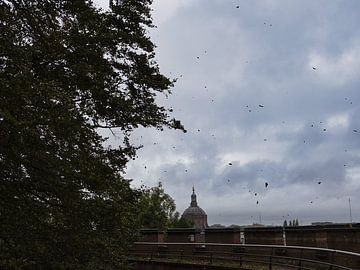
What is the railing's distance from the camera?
12.4 m

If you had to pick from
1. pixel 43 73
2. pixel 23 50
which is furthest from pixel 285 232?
pixel 23 50

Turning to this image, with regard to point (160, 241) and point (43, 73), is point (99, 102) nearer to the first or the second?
point (43, 73)

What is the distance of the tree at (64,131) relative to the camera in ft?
25.0

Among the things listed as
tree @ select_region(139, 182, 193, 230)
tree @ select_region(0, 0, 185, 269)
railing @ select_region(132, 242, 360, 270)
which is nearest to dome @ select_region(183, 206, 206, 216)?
tree @ select_region(139, 182, 193, 230)

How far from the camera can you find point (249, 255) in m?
16.5

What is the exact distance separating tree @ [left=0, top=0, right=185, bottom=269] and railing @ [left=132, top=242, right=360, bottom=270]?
5.47m

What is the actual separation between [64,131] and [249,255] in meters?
10.8

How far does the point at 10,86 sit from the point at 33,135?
0.91 metres

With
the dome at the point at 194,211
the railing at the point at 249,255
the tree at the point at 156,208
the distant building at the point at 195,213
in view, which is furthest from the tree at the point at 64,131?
the dome at the point at 194,211

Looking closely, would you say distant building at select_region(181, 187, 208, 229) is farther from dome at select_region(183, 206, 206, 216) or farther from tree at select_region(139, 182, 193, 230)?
tree at select_region(139, 182, 193, 230)

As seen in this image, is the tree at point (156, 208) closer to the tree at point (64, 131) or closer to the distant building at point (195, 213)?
the tree at point (64, 131)

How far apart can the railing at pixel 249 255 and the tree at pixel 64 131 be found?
5.47 m

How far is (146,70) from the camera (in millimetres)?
13266

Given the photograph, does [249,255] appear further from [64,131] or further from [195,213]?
[195,213]
